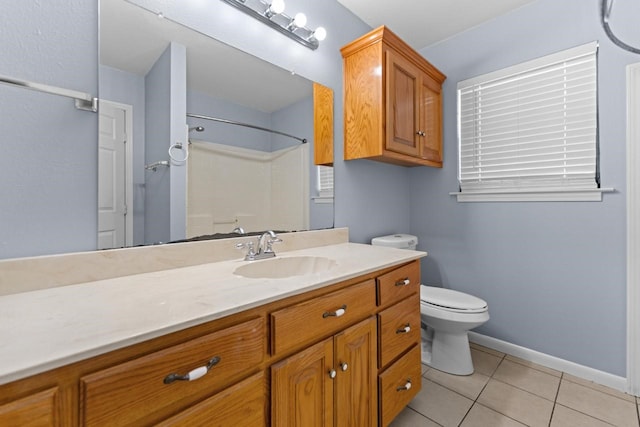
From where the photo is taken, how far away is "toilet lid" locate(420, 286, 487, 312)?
5.63 ft

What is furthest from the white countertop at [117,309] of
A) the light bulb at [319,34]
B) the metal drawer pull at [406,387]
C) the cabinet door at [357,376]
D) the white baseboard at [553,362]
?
the white baseboard at [553,362]

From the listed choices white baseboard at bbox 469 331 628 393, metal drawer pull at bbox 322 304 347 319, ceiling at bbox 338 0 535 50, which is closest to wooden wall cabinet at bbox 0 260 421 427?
metal drawer pull at bbox 322 304 347 319

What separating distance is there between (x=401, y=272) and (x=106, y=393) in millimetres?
1138

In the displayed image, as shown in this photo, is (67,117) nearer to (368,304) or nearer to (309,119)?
(309,119)

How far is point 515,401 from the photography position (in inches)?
61.7

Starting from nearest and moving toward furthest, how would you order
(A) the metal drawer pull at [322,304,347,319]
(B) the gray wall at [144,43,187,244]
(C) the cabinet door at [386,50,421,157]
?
(A) the metal drawer pull at [322,304,347,319] → (B) the gray wall at [144,43,187,244] → (C) the cabinet door at [386,50,421,157]

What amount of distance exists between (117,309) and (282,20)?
1546mm

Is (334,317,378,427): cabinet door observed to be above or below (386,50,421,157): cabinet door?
below

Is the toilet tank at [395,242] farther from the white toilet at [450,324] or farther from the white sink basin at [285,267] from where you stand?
the white sink basin at [285,267]

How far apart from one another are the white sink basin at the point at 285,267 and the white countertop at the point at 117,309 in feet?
0.46

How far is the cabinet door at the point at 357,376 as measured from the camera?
1026 mm

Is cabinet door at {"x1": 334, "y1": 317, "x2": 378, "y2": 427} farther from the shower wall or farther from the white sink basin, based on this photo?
the shower wall

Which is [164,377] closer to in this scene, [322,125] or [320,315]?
[320,315]

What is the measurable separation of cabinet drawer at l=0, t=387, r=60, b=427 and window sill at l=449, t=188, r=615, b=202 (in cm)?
243
